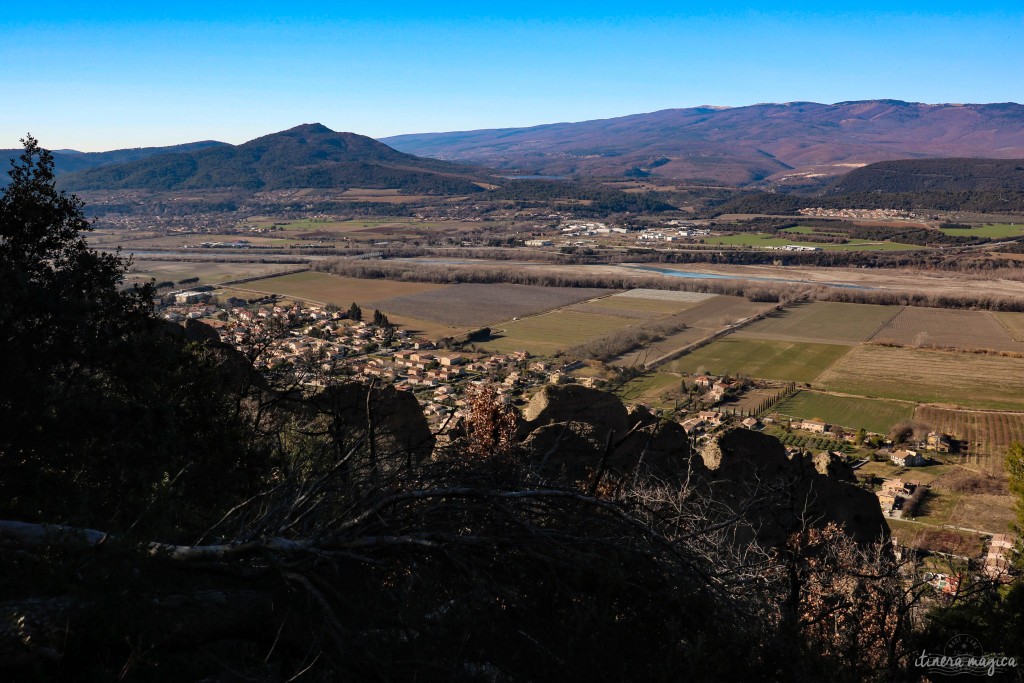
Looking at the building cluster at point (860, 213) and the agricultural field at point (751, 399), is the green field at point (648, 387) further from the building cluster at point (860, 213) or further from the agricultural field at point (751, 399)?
the building cluster at point (860, 213)

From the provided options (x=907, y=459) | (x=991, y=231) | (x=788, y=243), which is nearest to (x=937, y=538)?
(x=907, y=459)

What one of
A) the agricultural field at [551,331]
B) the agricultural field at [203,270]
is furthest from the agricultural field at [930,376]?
the agricultural field at [203,270]

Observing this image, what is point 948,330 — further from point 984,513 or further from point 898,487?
point 984,513

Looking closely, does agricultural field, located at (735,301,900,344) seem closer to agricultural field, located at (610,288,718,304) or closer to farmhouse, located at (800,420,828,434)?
agricultural field, located at (610,288,718,304)

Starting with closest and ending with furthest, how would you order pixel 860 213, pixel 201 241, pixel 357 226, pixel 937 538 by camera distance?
pixel 937 538 < pixel 201 241 < pixel 357 226 < pixel 860 213

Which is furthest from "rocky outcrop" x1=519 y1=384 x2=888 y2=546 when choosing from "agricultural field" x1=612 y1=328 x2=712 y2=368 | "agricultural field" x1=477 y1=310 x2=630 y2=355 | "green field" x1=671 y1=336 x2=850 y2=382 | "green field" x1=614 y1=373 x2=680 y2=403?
"agricultural field" x1=477 y1=310 x2=630 y2=355
